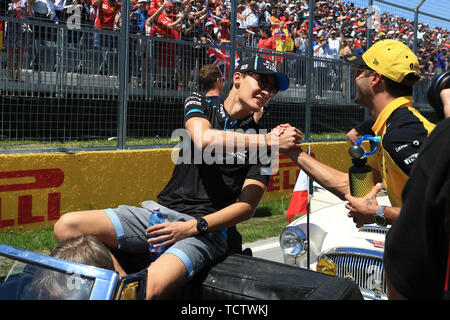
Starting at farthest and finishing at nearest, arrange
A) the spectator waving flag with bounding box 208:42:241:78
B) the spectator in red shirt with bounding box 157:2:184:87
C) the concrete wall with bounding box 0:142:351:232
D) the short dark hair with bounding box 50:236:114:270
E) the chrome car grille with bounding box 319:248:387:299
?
the spectator waving flag with bounding box 208:42:241:78 < the spectator in red shirt with bounding box 157:2:184:87 < the concrete wall with bounding box 0:142:351:232 < the chrome car grille with bounding box 319:248:387:299 < the short dark hair with bounding box 50:236:114:270

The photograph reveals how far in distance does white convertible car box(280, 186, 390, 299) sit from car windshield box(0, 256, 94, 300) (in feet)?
7.31

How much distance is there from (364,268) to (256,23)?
845 cm

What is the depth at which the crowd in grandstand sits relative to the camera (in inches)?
275

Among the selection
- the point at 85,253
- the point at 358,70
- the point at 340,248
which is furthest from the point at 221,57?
the point at 85,253

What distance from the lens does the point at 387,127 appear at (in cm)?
270

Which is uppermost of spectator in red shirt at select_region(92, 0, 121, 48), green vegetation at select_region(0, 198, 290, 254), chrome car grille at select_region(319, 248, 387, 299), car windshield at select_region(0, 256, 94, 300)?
spectator in red shirt at select_region(92, 0, 121, 48)

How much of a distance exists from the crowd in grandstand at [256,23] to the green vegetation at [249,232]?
2.28 meters

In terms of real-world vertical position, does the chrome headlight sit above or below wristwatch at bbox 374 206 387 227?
below

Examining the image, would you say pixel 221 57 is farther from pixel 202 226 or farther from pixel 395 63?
pixel 202 226

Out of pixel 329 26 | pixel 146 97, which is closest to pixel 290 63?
pixel 146 97

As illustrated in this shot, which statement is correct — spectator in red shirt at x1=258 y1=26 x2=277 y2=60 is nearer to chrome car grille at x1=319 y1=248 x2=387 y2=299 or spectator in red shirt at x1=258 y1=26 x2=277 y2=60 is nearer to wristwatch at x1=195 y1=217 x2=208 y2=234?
chrome car grille at x1=319 y1=248 x2=387 y2=299

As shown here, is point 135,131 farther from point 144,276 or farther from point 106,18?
point 144,276

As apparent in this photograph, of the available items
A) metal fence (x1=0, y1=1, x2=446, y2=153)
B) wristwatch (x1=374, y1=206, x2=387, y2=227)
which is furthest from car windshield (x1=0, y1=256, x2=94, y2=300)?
metal fence (x1=0, y1=1, x2=446, y2=153)

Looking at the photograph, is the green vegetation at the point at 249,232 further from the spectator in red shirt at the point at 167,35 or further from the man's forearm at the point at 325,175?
the man's forearm at the point at 325,175
